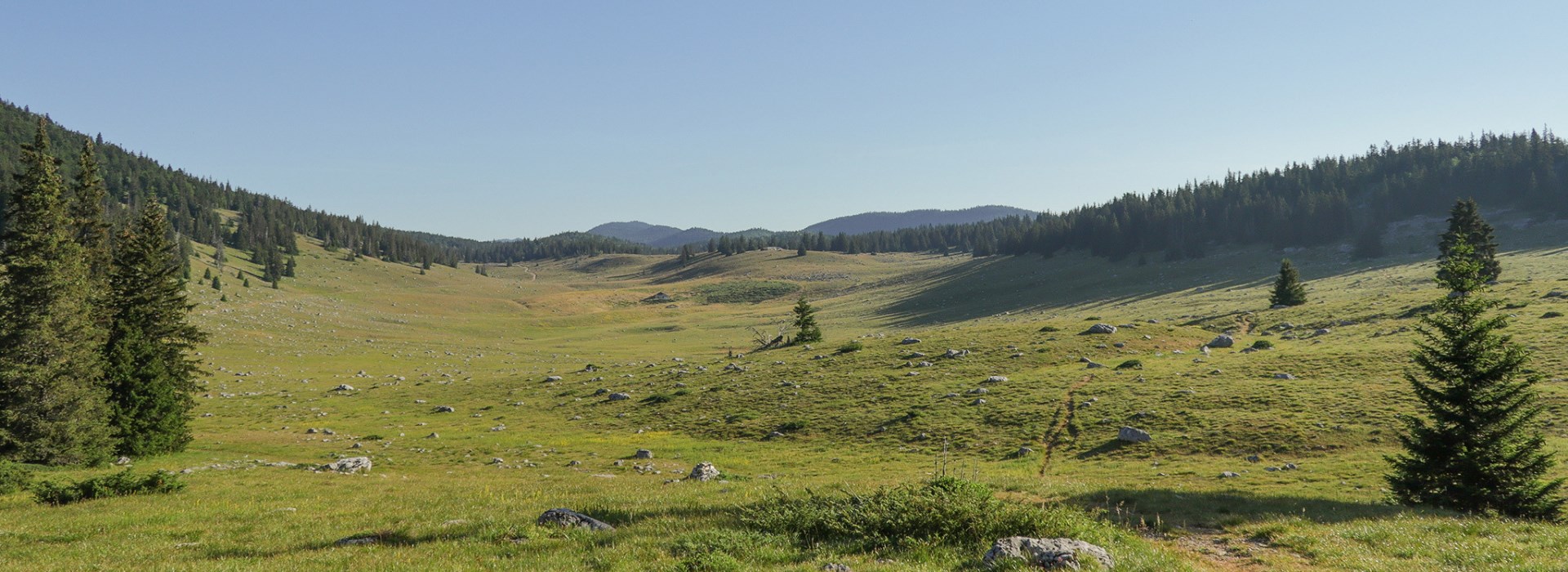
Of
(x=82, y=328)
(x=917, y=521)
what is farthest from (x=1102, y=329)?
(x=82, y=328)

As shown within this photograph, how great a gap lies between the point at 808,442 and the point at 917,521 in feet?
86.3

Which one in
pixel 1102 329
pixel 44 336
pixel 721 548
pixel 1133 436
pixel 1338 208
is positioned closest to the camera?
pixel 721 548

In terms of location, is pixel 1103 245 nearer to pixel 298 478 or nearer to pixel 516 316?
pixel 516 316

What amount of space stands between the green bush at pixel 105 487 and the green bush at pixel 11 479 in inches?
29.9

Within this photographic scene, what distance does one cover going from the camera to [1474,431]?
20.3 metres

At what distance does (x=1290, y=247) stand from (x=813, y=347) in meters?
146

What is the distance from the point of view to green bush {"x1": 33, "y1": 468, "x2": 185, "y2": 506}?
64.9 feet

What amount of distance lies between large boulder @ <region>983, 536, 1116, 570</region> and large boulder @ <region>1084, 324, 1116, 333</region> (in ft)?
173

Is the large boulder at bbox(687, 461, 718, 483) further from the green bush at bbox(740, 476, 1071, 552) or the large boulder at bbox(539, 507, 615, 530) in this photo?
the green bush at bbox(740, 476, 1071, 552)

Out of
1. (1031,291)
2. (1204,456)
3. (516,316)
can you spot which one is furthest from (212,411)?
(1031,291)

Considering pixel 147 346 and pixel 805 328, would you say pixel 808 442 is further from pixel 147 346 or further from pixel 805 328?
pixel 805 328

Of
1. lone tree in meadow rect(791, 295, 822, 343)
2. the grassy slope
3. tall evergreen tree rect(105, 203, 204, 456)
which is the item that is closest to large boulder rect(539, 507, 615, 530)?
the grassy slope

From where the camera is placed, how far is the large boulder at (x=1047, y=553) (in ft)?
34.9

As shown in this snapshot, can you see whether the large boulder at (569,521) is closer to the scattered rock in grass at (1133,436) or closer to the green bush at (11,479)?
the green bush at (11,479)
